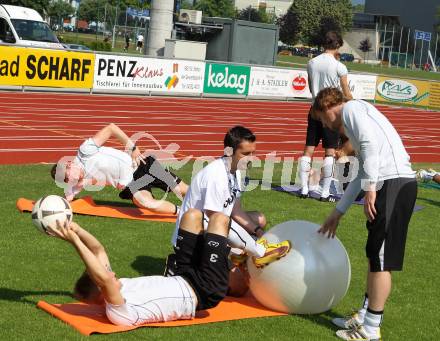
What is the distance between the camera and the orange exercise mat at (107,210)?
9.12 meters

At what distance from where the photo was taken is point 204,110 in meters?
23.6

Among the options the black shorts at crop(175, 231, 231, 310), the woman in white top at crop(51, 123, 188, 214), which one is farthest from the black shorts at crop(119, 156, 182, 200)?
the black shorts at crop(175, 231, 231, 310)

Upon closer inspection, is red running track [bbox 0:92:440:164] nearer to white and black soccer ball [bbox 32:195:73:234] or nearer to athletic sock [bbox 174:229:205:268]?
athletic sock [bbox 174:229:205:268]

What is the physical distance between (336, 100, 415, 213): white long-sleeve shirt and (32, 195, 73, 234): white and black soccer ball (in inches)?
77.9

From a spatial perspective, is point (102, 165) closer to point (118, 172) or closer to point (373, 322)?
point (118, 172)

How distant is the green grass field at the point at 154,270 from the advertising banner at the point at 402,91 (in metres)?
22.6

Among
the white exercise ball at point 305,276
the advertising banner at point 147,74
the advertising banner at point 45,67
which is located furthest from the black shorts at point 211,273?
the advertising banner at point 147,74

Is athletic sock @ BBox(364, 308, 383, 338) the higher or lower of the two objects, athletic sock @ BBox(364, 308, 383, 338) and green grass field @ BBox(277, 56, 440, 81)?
the lower

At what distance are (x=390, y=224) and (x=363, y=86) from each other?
2738 cm

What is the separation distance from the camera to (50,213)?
5.34 m

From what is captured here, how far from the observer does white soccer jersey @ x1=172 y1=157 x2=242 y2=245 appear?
6.18 meters

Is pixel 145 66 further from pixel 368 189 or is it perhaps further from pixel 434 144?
pixel 368 189

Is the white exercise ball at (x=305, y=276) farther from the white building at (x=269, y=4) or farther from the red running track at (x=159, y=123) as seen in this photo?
the white building at (x=269, y=4)

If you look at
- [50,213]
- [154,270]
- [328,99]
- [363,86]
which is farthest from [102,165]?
[363,86]
